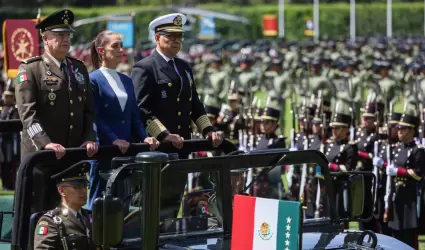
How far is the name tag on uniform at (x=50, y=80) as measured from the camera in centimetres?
726

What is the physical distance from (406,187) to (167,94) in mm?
3764

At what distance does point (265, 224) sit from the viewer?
223 inches

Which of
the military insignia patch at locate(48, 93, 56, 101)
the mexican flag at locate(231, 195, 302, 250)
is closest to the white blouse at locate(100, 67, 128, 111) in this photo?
the military insignia patch at locate(48, 93, 56, 101)

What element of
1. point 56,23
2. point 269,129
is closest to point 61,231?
point 56,23

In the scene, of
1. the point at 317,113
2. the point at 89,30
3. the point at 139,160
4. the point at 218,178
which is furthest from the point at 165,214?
the point at 89,30

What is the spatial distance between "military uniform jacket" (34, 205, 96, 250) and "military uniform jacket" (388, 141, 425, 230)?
551 centimetres

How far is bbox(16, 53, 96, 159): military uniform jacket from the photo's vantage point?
7172 mm

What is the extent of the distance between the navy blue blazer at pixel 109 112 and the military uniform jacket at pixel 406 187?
4174 mm

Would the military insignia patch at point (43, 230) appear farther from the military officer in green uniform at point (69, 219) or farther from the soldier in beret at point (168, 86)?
the soldier in beret at point (168, 86)

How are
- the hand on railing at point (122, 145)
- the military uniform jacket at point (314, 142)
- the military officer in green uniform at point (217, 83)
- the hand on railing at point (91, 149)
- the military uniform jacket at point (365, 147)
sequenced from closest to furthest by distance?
the hand on railing at point (91, 149) < the hand on railing at point (122, 145) < the military uniform jacket at point (365, 147) < the military uniform jacket at point (314, 142) < the military officer in green uniform at point (217, 83)

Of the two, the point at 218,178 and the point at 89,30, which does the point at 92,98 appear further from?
the point at 89,30

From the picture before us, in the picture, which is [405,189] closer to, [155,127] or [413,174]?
[413,174]

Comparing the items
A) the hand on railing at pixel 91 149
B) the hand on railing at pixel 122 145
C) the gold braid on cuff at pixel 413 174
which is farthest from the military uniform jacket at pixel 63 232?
the gold braid on cuff at pixel 413 174

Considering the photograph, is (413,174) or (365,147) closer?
(413,174)
